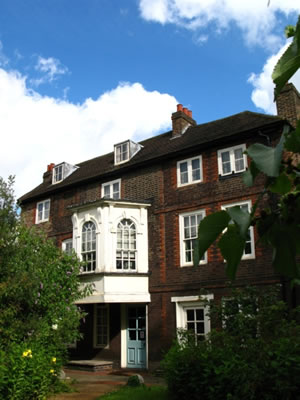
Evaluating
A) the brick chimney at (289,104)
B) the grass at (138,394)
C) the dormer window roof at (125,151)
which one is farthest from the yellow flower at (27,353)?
the dormer window roof at (125,151)

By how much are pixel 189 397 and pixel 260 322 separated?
222cm

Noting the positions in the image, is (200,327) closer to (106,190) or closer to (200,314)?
(200,314)

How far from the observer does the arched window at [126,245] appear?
17.7 metres

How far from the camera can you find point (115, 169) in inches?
778

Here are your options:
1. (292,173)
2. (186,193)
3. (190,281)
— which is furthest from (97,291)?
(292,173)

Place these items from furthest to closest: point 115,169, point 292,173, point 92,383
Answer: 1. point 115,169
2. point 92,383
3. point 292,173

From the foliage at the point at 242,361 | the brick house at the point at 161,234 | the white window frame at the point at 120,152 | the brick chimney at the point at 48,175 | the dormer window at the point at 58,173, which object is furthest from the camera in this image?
the brick chimney at the point at 48,175

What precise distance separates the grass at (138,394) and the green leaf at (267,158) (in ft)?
34.9

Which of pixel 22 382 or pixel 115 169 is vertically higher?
pixel 115 169

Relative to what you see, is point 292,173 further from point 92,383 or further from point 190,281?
point 190,281

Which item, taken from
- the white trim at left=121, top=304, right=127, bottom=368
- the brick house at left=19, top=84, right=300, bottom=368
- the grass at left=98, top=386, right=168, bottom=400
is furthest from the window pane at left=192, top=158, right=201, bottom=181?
the grass at left=98, top=386, right=168, bottom=400

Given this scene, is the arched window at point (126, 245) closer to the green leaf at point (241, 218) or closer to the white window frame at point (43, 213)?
the white window frame at point (43, 213)

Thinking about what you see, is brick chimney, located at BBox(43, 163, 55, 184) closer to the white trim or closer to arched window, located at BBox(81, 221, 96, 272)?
arched window, located at BBox(81, 221, 96, 272)

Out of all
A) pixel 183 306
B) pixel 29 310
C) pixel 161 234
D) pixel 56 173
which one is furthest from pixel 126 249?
pixel 56 173
